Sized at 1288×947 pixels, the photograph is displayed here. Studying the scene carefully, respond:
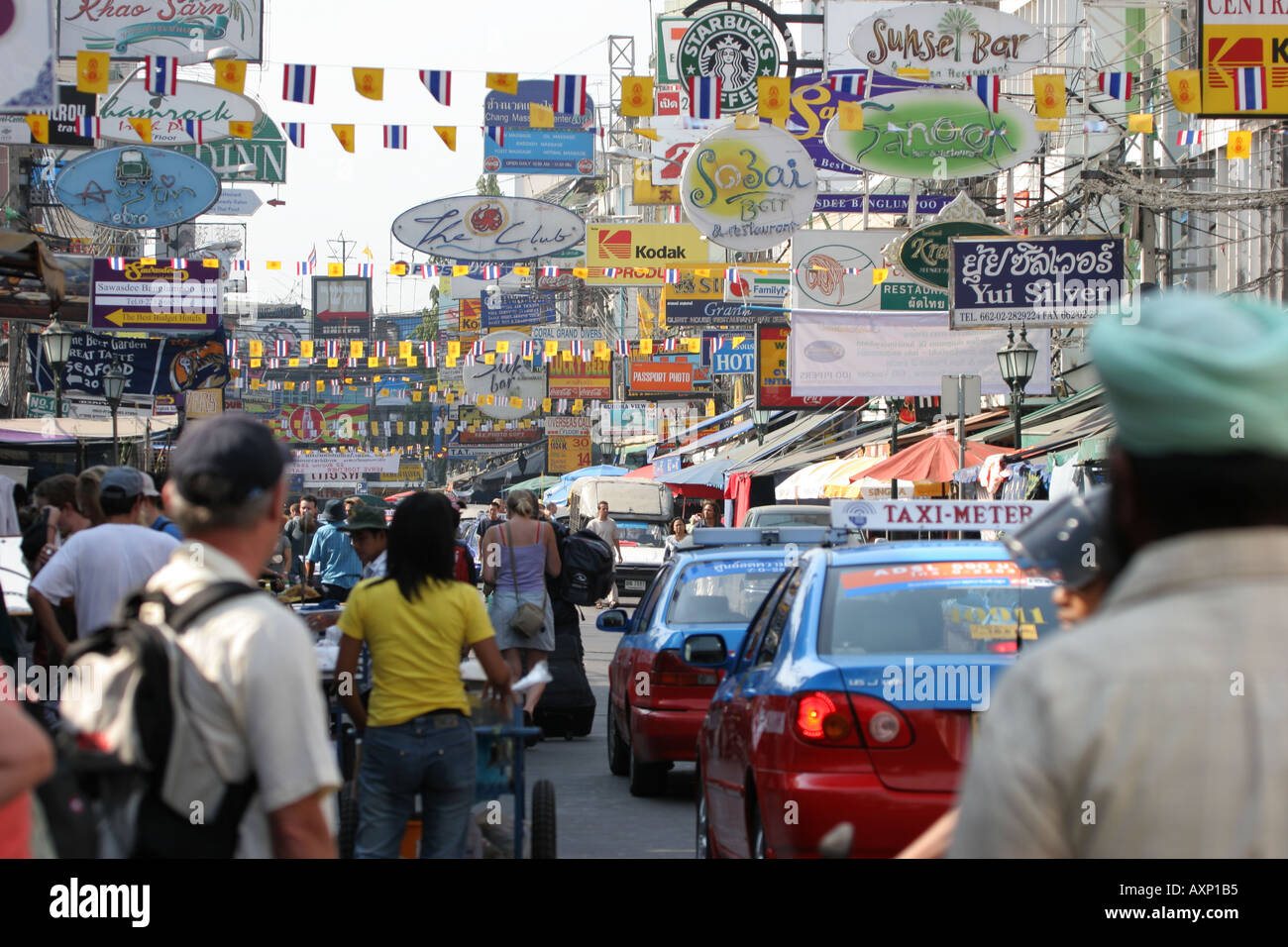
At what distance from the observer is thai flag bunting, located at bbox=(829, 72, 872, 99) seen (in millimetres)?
19750

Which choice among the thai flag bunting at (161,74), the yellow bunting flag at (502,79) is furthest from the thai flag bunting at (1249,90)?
the thai flag bunting at (161,74)

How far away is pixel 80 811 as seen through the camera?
2.62 metres

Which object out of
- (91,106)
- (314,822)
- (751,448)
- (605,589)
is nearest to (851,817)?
(314,822)

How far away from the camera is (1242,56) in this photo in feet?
54.7

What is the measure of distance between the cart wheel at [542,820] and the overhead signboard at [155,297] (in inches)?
737

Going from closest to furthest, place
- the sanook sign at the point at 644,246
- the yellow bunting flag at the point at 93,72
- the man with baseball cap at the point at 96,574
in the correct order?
the man with baseball cap at the point at 96,574 → the yellow bunting flag at the point at 93,72 → the sanook sign at the point at 644,246

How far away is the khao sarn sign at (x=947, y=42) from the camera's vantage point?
2016 centimetres

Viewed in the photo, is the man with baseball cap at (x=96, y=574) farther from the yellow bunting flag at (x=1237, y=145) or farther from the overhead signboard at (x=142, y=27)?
the yellow bunting flag at (x=1237, y=145)

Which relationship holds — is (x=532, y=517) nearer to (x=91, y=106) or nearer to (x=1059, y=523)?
(x=1059, y=523)

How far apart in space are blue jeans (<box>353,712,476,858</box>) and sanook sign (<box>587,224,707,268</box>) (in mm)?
30277

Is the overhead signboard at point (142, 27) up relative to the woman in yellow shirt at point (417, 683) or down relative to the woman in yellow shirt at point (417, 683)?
up

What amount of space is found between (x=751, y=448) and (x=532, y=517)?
25.6 meters

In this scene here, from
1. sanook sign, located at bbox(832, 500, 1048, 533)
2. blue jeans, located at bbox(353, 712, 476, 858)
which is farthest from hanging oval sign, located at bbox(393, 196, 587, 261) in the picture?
blue jeans, located at bbox(353, 712, 476, 858)

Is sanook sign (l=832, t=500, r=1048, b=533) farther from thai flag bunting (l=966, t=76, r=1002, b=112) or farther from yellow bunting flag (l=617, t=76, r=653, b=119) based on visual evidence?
thai flag bunting (l=966, t=76, r=1002, b=112)
